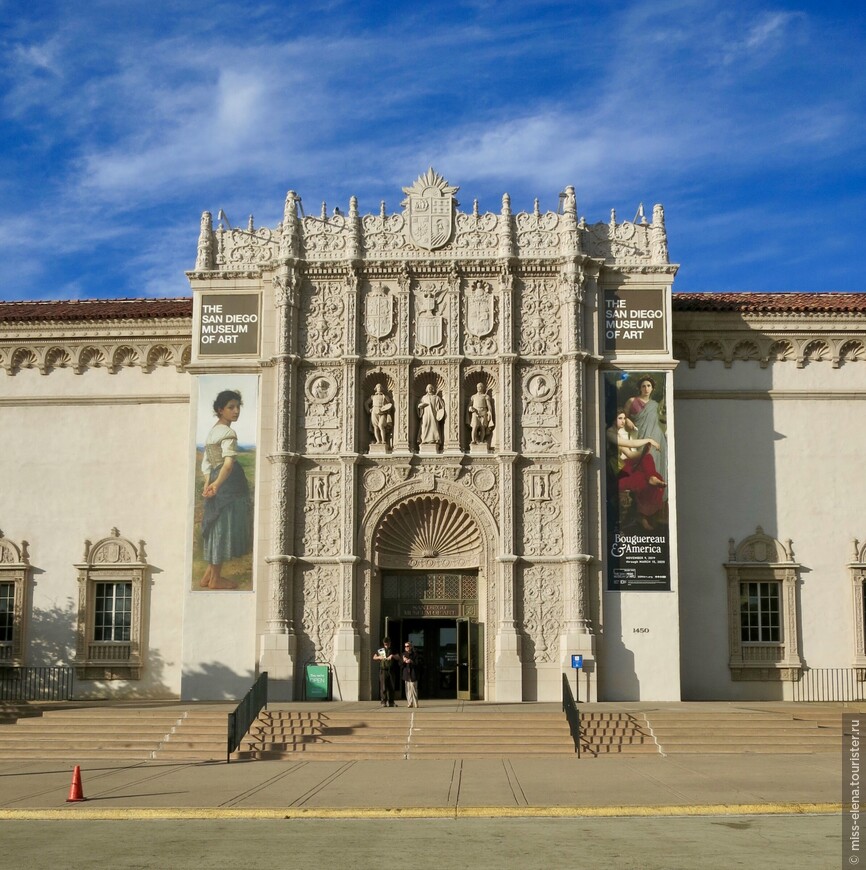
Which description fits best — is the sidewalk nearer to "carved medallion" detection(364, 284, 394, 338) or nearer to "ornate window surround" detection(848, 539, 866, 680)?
"ornate window surround" detection(848, 539, 866, 680)

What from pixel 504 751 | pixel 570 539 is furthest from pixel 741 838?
pixel 570 539

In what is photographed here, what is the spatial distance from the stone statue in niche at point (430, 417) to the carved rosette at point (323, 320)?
266 centimetres

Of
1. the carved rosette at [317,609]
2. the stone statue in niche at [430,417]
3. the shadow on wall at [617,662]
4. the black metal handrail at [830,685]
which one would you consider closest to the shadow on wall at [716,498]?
the black metal handrail at [830,685]

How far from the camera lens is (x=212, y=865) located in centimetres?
1270

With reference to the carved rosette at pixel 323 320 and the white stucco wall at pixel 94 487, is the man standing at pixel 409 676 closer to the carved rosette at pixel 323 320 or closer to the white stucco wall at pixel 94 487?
the white stucco wall at pixel 94 487

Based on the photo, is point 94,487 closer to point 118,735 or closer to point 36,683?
point 36,683

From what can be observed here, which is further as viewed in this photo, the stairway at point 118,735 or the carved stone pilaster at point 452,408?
the carved stone pilaster at point 452,408

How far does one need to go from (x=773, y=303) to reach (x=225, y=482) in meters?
16.4

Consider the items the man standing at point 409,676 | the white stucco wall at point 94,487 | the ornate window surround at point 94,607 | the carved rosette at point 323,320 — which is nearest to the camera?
the man standing at point 409,676

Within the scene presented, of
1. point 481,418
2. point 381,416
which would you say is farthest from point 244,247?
point 481,418

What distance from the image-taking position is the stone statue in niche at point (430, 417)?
1256 inches

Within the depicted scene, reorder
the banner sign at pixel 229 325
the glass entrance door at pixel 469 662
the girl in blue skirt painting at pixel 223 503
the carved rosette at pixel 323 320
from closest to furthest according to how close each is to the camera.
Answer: the glass entrance door at pixel 469 662
the girl in blue skirt painting at pixel 223 503
the carved rosette at pixel 323 320
the banner sign at pixel 229 325

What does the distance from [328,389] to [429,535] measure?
15.8ft

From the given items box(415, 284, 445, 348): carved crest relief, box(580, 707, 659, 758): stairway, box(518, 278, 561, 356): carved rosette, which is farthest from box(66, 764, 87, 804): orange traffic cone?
box(518, 278, 561, 356): carved rosette
